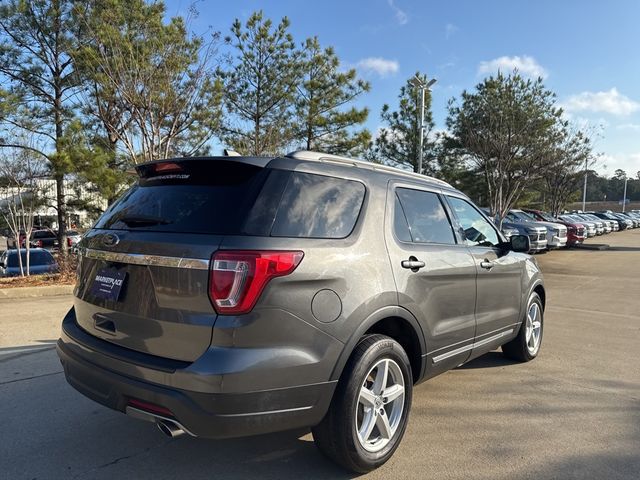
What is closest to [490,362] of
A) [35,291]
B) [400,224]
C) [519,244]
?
[519,244]

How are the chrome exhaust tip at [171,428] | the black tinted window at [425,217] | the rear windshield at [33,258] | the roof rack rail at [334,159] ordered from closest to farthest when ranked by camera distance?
the chrome exhaust tip at [171,428], the roof rack rail at [334,159], the black tinted window at [425,217], the rear windshield at [33,258]

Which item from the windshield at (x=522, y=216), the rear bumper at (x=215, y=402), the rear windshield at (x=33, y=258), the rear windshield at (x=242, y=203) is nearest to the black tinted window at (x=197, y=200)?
the rear windshield at (x=242, y=203)

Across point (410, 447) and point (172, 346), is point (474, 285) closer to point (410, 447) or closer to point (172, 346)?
point (410, 447)

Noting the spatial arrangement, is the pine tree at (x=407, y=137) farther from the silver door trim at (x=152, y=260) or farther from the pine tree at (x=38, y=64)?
the silver door trim at (x=152, y=260)

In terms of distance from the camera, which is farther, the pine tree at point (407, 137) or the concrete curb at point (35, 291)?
the pine tree at point (407, 137)

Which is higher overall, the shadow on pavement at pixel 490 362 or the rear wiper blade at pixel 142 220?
the rear wiper blade at pixel 142 220

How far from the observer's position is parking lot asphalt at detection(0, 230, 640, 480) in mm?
2992

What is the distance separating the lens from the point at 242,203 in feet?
8.50

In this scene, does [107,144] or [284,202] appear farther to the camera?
[107,144]

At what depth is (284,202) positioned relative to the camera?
266 cm

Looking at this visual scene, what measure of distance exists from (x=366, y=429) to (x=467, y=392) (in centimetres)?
180

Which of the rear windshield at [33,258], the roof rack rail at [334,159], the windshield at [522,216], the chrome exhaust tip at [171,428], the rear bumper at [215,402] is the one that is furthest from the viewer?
the windshield at [522,216]

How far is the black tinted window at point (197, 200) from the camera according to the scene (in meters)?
2.58

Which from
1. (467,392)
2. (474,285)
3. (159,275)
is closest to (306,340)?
(159,275)
